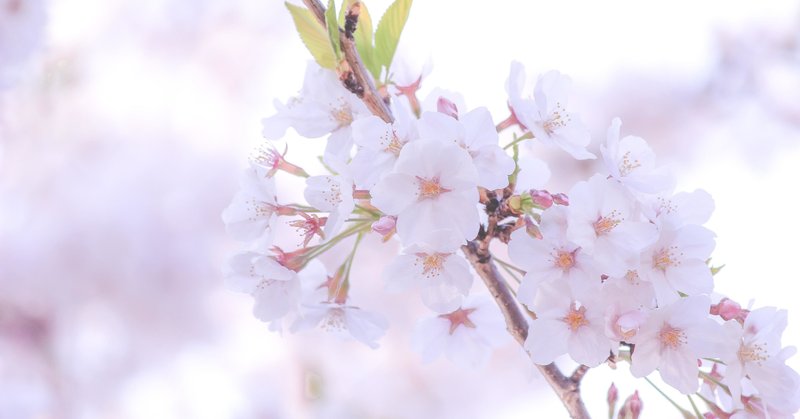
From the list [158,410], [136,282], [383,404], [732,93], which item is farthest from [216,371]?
[732,93]

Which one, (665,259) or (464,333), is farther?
(464,333)

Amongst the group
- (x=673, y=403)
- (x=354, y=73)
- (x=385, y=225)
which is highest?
(x=354, y=73)

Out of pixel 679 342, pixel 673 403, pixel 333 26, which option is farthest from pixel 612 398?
pixel 333 26

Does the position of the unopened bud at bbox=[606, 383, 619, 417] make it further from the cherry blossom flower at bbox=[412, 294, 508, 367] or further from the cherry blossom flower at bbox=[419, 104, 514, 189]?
the cherry blossom flower at bbox=[419, 104, 514, 189]

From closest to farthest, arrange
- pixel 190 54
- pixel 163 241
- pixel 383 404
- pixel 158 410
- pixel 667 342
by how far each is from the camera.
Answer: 1. pixel 667 342
2. pixel 158 410
3. pixel 163 241
4. pixel 383 404
5. pixel 190 54

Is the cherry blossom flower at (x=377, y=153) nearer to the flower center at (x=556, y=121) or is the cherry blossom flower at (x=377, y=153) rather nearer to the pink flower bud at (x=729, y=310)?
the flower center at (x=556, y=121)

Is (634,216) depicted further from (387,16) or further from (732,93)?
(732,93)

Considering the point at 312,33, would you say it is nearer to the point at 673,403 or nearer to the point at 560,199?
the point at 560,199

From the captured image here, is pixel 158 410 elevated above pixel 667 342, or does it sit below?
below

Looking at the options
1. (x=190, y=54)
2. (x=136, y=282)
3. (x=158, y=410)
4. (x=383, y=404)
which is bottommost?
(x=383, y=404)
